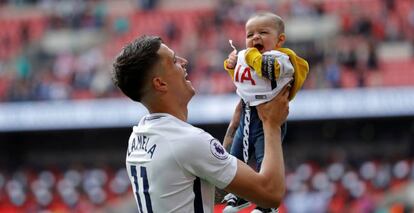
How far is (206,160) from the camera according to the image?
3635 millimetres

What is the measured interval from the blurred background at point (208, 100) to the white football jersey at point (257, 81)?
41.6 feet

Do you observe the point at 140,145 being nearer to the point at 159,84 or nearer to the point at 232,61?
the point at 159,84

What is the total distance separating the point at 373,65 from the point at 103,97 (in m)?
5.89

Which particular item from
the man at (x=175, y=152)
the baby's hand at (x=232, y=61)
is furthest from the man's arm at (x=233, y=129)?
the man at (x=175, y=152)

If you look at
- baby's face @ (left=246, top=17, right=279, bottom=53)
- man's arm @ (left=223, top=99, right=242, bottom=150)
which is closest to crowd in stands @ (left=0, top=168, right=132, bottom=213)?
man's arm @ (left=223, top=99, right=242, bottom=150)

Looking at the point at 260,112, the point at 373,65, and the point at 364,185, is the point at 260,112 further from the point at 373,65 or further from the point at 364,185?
the point at 373,65

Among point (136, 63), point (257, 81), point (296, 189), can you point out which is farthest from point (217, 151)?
point (296, 189)

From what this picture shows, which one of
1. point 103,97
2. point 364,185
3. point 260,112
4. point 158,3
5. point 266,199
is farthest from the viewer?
point 158,3

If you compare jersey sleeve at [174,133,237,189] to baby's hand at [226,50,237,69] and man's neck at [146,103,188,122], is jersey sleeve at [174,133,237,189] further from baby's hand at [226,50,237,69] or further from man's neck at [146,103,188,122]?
baby's hand at [226,50,237,69]

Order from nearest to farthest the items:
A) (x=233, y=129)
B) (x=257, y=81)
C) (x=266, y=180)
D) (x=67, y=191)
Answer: (x=266, y=180) → (x=257, y=81) → (x=233, y=129) → (x=67, y=191)

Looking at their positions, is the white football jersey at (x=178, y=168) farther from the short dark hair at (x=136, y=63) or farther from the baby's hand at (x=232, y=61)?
the baby's hand at (x=232, y=61)

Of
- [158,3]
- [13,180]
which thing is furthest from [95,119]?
[158,3]

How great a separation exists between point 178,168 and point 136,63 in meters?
0.42

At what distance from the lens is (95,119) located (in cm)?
2188
